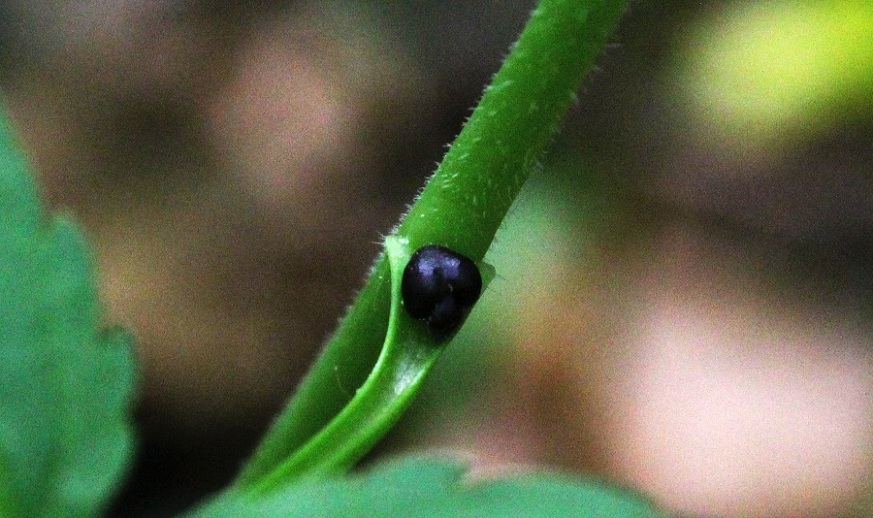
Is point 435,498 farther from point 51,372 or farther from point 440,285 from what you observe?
point 51,372

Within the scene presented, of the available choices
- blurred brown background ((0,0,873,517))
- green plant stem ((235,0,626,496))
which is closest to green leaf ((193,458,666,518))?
green plant stem ((235,0,626,496))

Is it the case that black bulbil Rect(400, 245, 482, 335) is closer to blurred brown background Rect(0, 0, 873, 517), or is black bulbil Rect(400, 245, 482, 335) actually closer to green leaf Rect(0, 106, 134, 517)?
green leaf Rect(0, 106, 134, 517)

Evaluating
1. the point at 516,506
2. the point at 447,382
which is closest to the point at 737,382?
the point at 447,382

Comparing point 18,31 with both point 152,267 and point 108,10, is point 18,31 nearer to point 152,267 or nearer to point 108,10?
point 108,10

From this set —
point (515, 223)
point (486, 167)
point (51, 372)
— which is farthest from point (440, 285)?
point (515, 223)

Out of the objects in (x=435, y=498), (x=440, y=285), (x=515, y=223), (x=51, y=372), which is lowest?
(x=515, y=223)

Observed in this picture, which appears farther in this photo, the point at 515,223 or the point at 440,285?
the point at 515,223

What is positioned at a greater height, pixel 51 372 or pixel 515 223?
pixel 51 372
